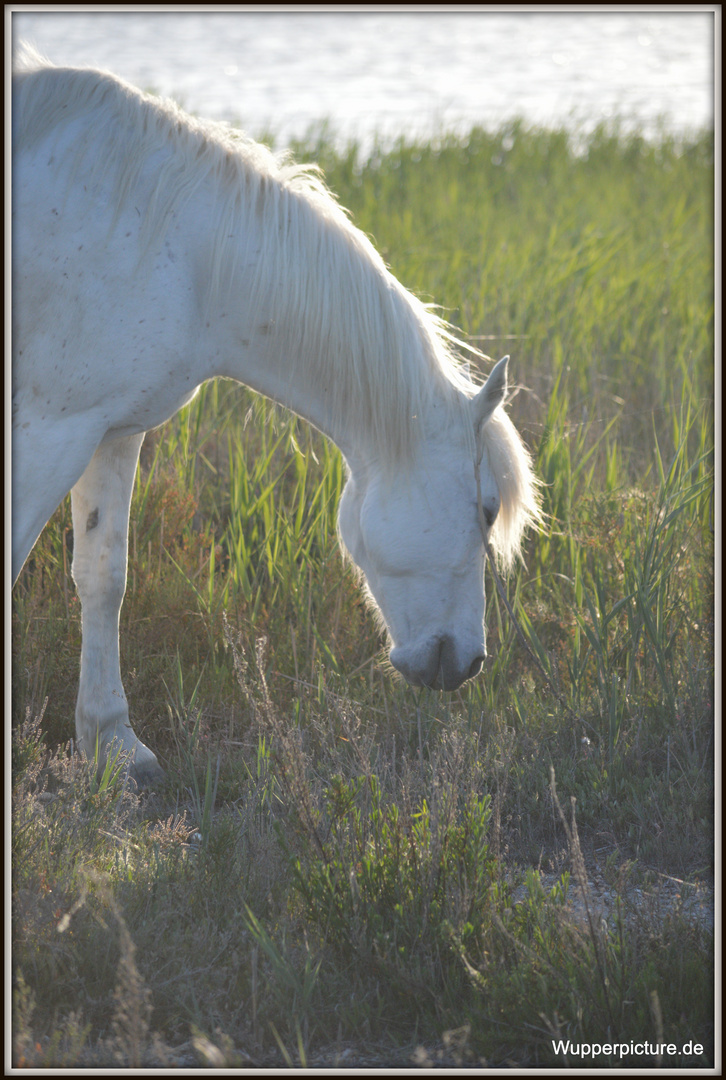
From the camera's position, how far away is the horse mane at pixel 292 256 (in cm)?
239

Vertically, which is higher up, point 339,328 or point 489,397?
point 339,328

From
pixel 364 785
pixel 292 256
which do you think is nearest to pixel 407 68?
pixel 292 256

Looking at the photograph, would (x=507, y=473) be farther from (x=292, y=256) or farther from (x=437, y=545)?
(x=292, y=256)

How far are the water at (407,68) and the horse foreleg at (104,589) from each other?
21.6 feet

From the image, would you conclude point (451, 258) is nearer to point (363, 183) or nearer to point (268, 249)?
point (363, 183)

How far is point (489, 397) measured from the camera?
8.34ft

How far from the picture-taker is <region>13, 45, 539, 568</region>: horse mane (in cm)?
239

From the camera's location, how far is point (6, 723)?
198cm

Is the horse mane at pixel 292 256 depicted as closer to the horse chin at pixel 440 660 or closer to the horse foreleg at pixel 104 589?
the horse chin at pixel 440 660

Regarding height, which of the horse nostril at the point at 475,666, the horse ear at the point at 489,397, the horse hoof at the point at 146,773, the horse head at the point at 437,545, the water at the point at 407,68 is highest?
the water at the point at 407,68

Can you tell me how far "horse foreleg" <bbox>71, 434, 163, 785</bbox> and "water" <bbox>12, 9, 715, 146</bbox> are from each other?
6.57 meters

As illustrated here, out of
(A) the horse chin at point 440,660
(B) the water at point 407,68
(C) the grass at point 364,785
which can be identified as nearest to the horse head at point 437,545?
(A) the horse chin at point 440,660

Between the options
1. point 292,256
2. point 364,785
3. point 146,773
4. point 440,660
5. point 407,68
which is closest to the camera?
point 364,785

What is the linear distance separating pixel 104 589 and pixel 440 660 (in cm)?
113
